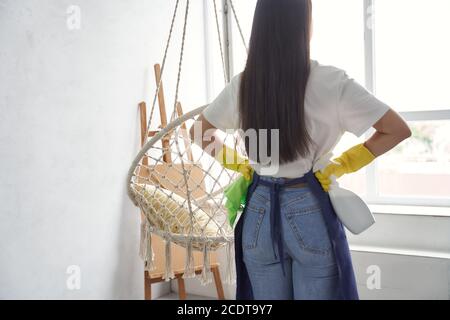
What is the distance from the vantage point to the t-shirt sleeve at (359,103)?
1204mm

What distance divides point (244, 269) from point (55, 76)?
1286 mm

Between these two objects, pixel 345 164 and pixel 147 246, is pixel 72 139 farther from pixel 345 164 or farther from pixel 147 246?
pixel 345 164

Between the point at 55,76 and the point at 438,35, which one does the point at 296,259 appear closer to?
the point at 55,76

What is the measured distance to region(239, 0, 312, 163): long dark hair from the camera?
1227 mm

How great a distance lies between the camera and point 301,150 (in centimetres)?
125

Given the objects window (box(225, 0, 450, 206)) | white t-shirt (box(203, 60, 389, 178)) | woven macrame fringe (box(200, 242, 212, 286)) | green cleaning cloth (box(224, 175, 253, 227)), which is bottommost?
woven macrame fringe (box(200, 242, 212, 286))

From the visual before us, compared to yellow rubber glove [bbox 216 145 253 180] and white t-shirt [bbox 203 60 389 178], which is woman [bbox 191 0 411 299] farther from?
yellow rubber glove [bbox 216 145 253 180]

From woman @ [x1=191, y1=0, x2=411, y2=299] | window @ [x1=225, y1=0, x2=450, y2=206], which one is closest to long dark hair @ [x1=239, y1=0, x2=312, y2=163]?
woman @ [x1=191, y1=0, x2=411, y2=299]

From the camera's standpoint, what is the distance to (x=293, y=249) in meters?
1.26

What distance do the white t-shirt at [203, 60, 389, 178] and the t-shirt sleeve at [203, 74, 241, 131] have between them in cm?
23

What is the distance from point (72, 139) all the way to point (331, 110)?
1.42m

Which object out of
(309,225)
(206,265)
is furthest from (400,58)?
(309,225)

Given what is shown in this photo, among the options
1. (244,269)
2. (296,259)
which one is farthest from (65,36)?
(296,259)

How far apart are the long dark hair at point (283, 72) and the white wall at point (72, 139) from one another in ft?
3.82
